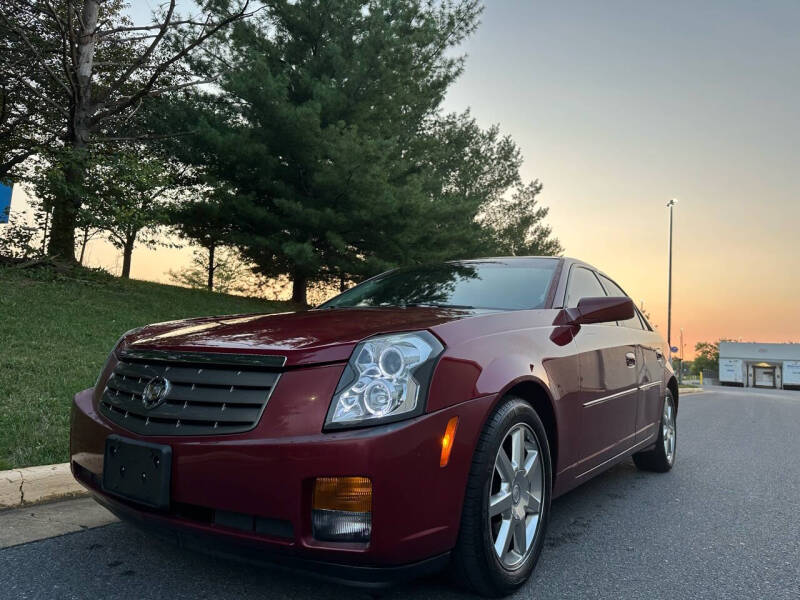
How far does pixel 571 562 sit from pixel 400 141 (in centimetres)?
1856

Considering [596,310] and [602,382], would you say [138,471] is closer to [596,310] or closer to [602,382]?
[596,310]

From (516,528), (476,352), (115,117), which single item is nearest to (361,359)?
(476,352)

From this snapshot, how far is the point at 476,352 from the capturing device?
2.46m

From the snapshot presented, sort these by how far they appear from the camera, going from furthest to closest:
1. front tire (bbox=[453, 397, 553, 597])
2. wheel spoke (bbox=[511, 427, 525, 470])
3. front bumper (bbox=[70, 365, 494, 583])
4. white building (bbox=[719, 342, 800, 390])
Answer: white building (bbox=[719, 342, 800, 390])
wheel spoke (bbox=[511, 427, 525, 470])
front tire (bbox=[453, 397, 553, 597])
front bumper (bbox=[70, 365, 494, 583])

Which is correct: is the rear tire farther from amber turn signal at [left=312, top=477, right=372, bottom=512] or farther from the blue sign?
the blue sign

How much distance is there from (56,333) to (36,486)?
6.37m

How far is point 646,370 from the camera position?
4.49 metres

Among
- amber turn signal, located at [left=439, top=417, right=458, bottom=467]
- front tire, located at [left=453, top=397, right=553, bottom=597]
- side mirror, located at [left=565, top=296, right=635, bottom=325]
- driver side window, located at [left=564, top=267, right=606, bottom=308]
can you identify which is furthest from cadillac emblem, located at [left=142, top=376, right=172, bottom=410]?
driver side window, located at [left=564, top=267, right=606, bottom=308]

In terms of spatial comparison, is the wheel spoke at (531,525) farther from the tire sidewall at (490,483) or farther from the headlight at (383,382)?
the headlight at (383,382)

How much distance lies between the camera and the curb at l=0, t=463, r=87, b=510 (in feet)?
11.3

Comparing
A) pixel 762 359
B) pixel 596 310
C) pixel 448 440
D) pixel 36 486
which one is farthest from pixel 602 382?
pixel 762 359

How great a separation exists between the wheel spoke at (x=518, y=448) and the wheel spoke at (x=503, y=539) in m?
0.23

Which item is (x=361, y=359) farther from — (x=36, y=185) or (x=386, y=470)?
(x=36, y=185)

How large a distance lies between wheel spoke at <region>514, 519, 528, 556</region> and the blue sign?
1536 cm
